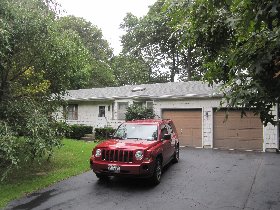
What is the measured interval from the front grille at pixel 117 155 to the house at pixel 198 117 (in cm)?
540

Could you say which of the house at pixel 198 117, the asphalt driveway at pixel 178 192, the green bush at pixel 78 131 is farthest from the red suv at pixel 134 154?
the green bush at pixel 78 131

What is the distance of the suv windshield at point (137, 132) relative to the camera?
9.55m

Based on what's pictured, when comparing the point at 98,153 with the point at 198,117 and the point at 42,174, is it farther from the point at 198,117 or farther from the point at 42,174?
the point at 198,117

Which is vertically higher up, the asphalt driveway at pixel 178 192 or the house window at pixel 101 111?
the house window at pixel 101 111

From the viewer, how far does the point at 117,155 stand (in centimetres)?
838

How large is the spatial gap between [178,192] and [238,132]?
9.16 meters

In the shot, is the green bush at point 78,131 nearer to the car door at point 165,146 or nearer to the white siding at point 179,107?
the white siding at point 179,107

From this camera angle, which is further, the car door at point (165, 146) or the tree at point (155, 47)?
the tree at point (155, 47)

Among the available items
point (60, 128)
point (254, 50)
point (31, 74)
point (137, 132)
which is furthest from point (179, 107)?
point (254, 50)

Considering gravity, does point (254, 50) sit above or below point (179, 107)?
above

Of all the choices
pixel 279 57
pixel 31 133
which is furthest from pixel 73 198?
pixel 279 57

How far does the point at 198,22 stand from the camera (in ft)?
19.7

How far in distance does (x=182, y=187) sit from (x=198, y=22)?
191 inches

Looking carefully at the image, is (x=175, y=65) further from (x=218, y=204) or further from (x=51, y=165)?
(x=218, y=204)
